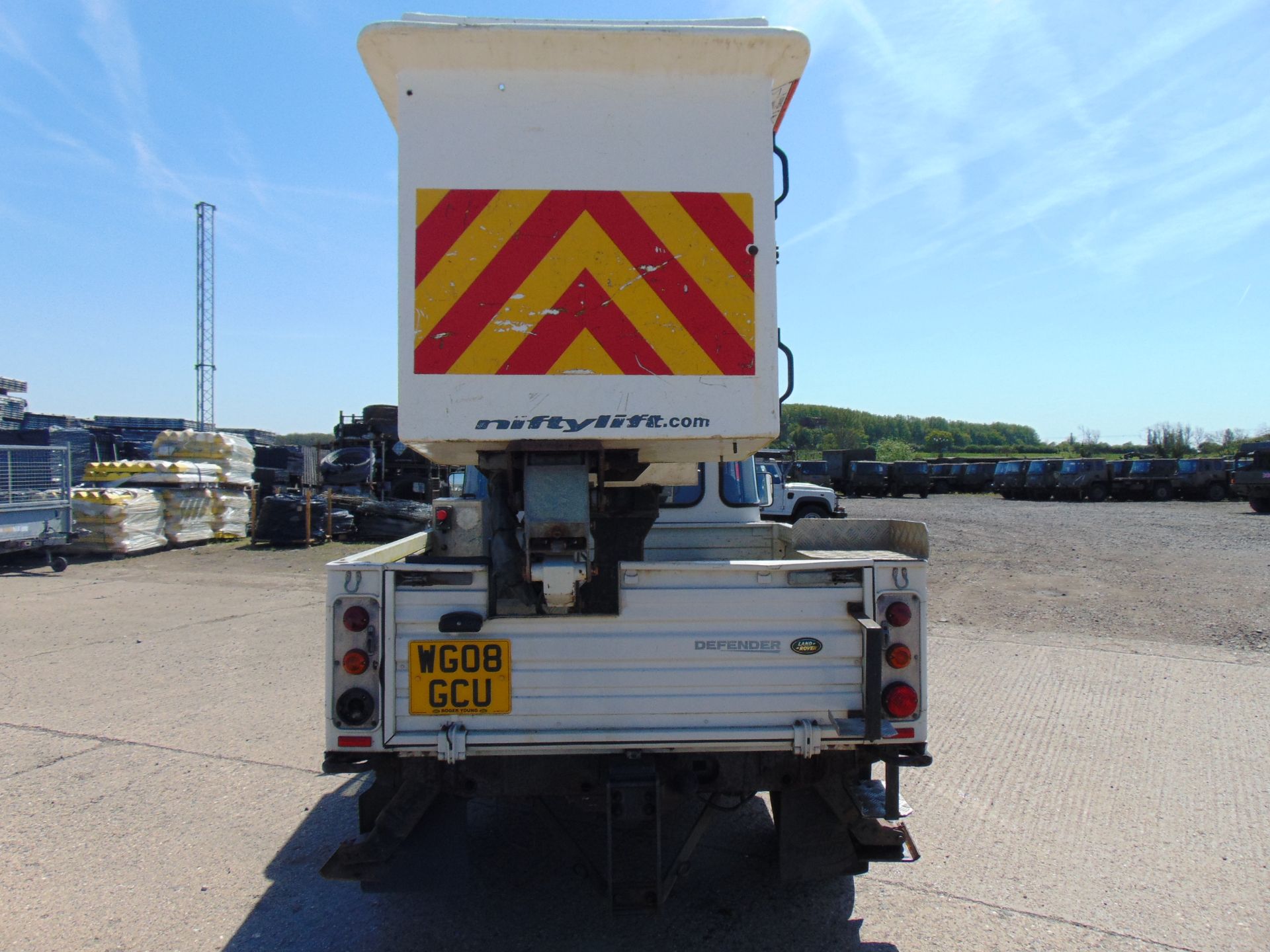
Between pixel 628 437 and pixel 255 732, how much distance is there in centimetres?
413

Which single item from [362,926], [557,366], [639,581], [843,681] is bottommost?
[362,926]

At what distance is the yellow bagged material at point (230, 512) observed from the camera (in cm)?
A: 1762

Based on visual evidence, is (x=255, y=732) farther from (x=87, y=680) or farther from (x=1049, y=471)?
(x=1049, y=471)

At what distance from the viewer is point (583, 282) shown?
2629 millimetres

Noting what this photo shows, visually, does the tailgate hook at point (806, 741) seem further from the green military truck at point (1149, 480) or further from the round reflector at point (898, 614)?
the green military truck at point (1149, 480)

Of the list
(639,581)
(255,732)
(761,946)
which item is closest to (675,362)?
(639,581)

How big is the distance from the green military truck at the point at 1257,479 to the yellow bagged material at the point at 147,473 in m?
33.5

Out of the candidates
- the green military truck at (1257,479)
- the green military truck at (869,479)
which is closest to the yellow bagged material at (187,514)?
the green military truck at (869,479)

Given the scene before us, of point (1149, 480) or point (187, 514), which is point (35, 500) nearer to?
point (187, 514)

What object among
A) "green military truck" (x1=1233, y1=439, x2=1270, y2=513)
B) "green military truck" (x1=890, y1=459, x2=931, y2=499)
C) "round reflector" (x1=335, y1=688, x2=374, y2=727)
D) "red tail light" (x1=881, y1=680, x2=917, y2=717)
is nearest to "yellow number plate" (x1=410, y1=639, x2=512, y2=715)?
"round reflector" (x1=335, y1=688, x2=374, y2=727)

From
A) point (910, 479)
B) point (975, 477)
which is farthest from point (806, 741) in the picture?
point (975, 477)

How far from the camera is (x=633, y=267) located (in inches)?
104

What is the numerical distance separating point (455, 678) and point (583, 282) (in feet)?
4.68

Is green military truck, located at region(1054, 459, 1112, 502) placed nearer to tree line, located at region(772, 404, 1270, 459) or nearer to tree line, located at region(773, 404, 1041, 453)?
tree line, located at region(772, 404, 1270, 459)
